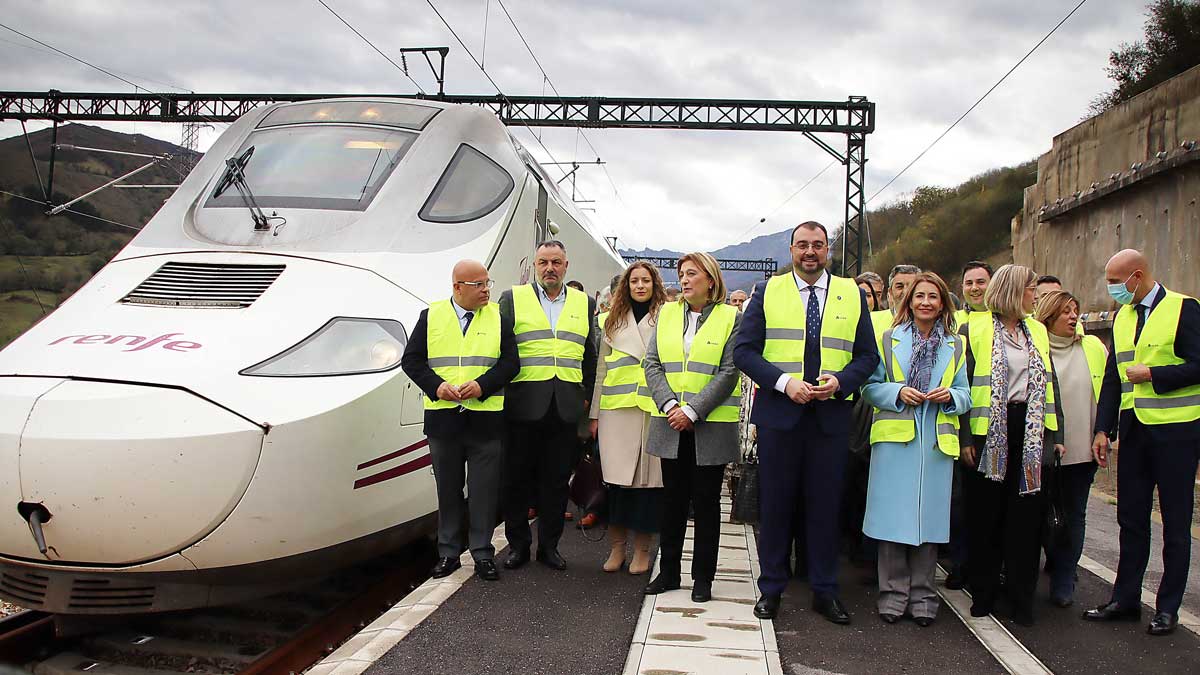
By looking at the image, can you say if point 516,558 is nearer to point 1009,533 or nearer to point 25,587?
point 25,587

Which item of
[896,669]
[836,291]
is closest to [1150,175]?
[836,291]

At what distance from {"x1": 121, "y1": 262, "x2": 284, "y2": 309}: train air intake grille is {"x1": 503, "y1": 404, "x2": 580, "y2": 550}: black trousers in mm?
1675

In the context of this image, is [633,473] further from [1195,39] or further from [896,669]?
[1195,39]

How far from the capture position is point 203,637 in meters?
5.18

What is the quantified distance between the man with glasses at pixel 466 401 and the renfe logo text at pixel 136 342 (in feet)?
3.63

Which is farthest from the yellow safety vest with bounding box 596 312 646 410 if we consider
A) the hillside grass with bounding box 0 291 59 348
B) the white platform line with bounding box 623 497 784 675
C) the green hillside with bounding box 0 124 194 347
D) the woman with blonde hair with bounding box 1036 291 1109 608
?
the hillside grass with bounding box 0 291 59 348

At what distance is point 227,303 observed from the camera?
5.14 metres

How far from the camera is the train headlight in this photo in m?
4.70

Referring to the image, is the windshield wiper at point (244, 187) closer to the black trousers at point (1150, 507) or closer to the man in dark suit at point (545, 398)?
the man in dark suit at point (545, 398)

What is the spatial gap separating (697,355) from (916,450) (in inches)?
48.4

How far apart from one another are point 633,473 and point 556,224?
142 inches

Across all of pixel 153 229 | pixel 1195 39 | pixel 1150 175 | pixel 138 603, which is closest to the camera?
pixel 138 603

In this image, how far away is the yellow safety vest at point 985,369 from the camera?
503cm

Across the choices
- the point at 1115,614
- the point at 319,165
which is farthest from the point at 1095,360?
the point at 319,165
